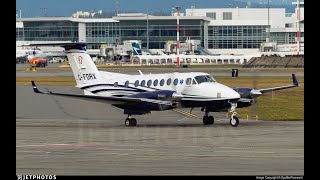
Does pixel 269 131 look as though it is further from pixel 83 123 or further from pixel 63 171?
pixel 63 171

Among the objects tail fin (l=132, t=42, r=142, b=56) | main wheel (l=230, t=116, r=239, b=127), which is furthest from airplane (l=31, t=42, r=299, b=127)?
tail fin (l=132, t=42, r=142, b=56)

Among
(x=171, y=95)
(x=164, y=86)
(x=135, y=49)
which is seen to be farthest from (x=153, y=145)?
(x=135, y=49)

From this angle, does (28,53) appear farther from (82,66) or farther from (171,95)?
(171,95)

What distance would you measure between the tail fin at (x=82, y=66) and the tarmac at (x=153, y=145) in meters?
2.13

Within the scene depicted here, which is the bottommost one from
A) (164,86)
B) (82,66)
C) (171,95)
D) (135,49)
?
(171,95)

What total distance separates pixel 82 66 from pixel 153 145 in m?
14.4

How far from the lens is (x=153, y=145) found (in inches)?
1120

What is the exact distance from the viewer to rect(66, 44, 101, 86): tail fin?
4153 centimetres

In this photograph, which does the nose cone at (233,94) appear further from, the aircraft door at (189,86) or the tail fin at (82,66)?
the tail fin at (82,66)

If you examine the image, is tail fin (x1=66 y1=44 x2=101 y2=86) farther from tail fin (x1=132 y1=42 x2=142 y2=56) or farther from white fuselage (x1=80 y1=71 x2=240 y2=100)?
tail fin (x1=132 y1=42 x2=142 y2=56)

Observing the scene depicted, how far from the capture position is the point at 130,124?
1523 inches

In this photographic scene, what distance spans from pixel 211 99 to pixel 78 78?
7.88 meters
